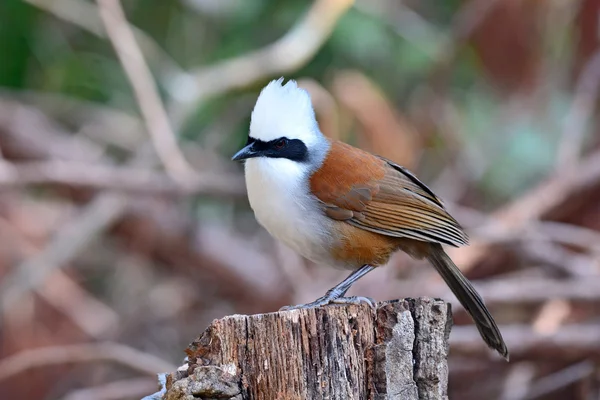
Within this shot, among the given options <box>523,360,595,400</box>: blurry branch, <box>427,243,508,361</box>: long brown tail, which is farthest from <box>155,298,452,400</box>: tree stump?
<box>523,360,595,400</box>: blurry branch

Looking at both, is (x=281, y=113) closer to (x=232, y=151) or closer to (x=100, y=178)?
(x=100, y=178)

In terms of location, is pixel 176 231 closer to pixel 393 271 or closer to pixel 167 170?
pixel 167 170

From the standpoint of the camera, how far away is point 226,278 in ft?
26.6

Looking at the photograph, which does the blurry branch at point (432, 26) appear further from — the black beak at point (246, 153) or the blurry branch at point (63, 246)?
the black beak at point (246, 153)

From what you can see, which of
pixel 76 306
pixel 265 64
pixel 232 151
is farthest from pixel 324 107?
pixel 76 306

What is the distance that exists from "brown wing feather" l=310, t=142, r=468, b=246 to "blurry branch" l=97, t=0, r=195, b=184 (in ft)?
10.2

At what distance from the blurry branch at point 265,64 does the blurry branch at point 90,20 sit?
0.49m

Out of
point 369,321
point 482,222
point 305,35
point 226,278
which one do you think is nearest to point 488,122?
point 482,222

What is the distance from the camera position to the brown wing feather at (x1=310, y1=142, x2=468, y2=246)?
13.6ft

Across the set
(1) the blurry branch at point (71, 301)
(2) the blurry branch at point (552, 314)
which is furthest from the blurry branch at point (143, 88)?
(2) the blurry branch at point (552, 314)

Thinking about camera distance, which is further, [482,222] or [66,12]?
[66,12]

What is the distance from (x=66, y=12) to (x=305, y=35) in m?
2.52

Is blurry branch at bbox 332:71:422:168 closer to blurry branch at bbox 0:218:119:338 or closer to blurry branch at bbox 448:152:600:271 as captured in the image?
blurry branch at bbox 448:152:600:271

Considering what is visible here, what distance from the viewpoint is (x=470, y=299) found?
14.0 feet
